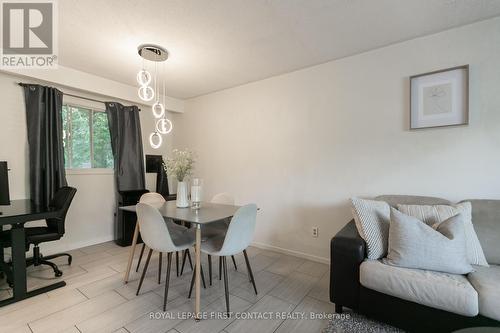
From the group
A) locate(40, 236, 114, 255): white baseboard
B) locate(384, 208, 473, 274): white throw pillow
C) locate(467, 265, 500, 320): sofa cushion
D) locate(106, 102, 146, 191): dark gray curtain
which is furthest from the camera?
locate(106, 102, 146, 191): dark gray curtain

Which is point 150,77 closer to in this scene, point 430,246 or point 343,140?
point 343,140

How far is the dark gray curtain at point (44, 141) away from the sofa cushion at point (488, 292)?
4180 mm

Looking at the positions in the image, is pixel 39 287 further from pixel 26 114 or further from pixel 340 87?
pixel 340 87

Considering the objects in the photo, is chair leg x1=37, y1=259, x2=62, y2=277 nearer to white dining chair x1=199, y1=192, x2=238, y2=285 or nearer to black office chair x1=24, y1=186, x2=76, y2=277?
black office chair x1=24, y1=186, x2=76, y2=277

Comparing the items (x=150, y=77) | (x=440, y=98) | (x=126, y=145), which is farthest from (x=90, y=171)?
(x=440, y=98)

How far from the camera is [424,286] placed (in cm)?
148

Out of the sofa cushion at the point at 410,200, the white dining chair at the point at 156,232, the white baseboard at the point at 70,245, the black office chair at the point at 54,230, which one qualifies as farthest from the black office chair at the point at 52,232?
the sofa cushion at the point at 410,200

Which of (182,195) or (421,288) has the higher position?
(182,195)

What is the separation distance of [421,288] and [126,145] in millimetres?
3974

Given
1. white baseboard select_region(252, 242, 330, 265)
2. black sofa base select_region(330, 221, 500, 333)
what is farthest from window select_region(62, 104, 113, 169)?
black sofa base select_region(330, 221, 500, 333)

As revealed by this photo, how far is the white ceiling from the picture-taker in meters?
1.86

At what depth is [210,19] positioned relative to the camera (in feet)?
6.63

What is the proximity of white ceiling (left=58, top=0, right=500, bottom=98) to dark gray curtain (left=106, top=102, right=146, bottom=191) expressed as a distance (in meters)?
0.85

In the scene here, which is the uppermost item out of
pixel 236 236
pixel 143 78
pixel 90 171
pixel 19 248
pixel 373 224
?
pixel 143 78
